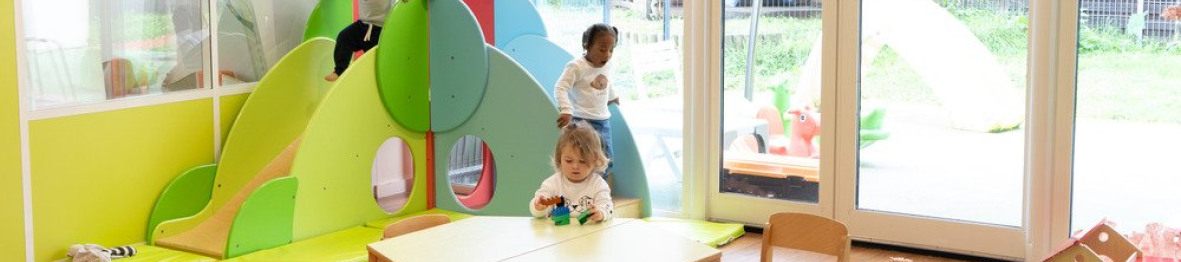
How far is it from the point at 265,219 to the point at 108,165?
630 millimetres

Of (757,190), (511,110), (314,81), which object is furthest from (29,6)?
(757,190)

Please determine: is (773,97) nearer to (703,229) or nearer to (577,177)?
(703,229)

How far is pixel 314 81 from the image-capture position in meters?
6.16

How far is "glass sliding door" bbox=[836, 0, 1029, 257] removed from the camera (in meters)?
5.57

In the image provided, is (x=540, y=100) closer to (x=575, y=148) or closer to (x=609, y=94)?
(x=609, y=94)

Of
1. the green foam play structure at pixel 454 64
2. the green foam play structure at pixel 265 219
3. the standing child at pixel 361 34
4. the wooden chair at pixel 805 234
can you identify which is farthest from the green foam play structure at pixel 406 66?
the wooden chair at pixel 805 234

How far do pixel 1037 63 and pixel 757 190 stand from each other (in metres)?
1.35

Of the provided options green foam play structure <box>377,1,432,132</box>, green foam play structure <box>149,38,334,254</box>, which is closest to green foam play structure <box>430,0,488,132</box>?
green foam play structure <box>377,1,432,132</box>

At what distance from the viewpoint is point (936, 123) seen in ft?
18.8

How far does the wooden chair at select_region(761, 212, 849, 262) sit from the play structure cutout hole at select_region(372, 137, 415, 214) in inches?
123

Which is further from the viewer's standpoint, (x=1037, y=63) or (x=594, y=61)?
(x=594, y=61)

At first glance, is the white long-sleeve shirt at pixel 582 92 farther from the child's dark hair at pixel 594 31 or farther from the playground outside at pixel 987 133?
the playground outside at pixel 987 133

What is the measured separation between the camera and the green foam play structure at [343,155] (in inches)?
221

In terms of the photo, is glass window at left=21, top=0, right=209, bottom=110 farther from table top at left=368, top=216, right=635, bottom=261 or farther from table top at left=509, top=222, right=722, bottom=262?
table top at left=509, top=222, right=722, bottom=262
